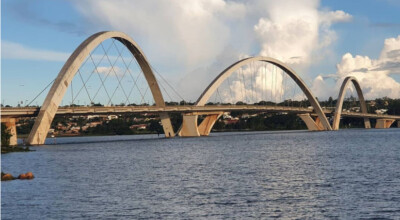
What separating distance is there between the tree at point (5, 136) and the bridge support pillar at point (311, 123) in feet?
292

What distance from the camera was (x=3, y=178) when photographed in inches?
1652

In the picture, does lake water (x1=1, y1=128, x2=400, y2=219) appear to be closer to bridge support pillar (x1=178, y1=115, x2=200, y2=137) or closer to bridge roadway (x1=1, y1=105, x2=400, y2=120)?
bridge roadway (x1=1, y1=105, x2=400, y2=120)

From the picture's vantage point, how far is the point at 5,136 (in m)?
74.9

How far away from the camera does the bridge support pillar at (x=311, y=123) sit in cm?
15325

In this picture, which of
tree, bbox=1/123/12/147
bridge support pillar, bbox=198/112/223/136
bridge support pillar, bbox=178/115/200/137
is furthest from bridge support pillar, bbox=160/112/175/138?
tree, bbox=1/123/12/147

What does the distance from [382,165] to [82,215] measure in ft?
97.8

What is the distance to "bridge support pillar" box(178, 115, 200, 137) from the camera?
117 metres

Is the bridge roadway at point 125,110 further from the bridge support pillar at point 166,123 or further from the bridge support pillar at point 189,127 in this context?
the bridge support pillar at point 166,123

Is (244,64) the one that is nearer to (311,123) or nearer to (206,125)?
(206,125)

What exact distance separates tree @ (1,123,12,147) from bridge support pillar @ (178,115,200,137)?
44.6 m

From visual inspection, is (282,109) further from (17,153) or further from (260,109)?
(17,153)

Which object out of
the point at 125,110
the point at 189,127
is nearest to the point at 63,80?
the point at 125,110

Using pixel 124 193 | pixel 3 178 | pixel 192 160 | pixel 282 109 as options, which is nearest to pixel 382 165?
pixel 192 160

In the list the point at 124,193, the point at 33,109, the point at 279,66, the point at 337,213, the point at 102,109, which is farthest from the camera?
the point at 279,66
